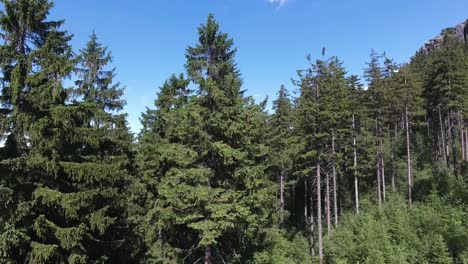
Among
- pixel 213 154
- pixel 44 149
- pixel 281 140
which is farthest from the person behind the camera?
pixel 281 140

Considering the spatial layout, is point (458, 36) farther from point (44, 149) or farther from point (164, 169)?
point (44, 149)

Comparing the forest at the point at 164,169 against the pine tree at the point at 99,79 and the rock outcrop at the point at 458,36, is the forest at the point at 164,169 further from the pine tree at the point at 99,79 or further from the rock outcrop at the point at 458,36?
the rock outcrop at the point at 458,36

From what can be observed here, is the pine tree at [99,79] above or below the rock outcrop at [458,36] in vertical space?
below

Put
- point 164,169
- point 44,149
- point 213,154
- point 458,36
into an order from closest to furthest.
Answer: point 44,149, point 213,154, point 164,169, point 458,36

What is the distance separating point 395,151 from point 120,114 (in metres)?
37.1

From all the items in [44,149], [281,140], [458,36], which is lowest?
[44,149]

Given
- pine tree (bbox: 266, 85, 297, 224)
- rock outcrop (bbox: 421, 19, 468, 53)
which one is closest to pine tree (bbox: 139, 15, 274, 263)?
pine tree (bbox: 266, 85, 297, 224)

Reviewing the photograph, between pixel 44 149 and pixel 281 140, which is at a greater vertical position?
pixel 281 140

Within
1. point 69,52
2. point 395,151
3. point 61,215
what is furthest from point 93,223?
point 395,151

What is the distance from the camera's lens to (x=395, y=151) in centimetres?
4772

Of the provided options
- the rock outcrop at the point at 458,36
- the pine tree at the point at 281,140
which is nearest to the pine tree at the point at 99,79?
the pine tree at the point at 281,140

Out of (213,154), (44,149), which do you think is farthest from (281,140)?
(44,149)

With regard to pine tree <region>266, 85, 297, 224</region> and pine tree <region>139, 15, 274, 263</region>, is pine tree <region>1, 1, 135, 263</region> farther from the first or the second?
pine tree <region>266, 85, 297, 224</region>

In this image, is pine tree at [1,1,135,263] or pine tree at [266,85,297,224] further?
pine tree at [266,85,297,224]
